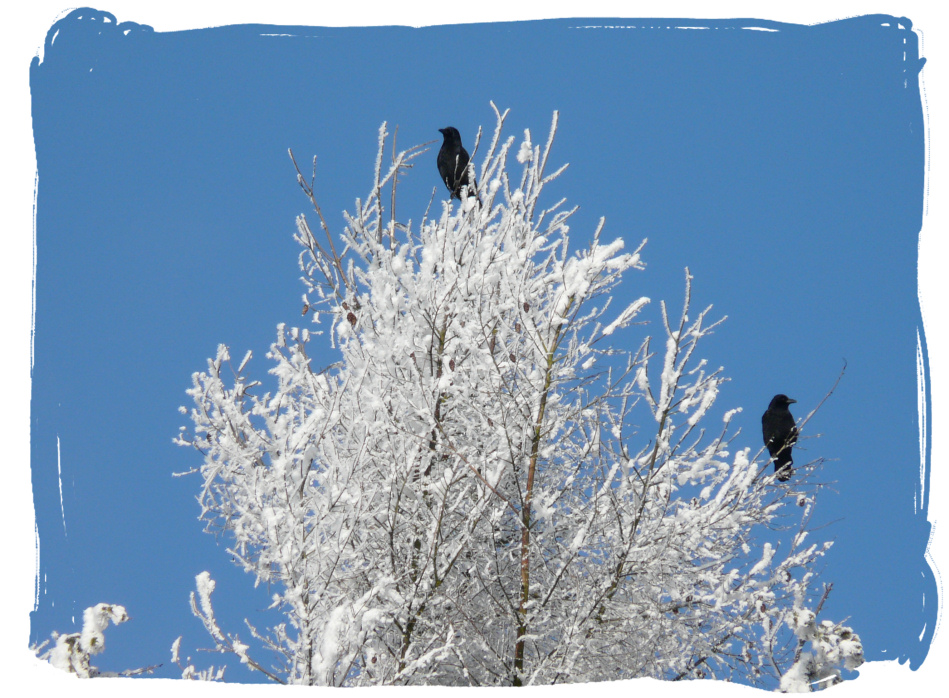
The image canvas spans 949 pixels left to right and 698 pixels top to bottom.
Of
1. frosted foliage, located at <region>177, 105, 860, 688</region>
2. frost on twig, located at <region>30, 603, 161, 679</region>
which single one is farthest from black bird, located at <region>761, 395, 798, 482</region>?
frost on twig, located at <region>30, 603, 161, 679</region>

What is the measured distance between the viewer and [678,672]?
Answer: 362 cm

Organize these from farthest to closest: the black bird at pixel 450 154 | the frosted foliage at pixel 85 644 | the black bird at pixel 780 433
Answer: the black bird at pixel 450 154 < the black bird at pixel 780 433 < the frosted foliage at pixel 85 644

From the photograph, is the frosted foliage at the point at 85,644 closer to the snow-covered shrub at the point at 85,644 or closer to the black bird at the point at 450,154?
the snow-covered shrub at the point at 85,644

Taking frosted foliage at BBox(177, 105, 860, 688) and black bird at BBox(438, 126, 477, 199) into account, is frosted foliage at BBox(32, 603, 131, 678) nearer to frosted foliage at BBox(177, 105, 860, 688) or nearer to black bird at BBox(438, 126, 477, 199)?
frosted foliage at BBox(177, 105, 860, 688)

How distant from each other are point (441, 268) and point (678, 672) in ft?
7.93

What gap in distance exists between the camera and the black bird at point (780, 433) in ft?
12.6

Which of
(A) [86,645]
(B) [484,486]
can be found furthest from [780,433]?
(A) [86,645]

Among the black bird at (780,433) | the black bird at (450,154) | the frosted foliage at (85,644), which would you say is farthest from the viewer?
the black bird at (450,154)

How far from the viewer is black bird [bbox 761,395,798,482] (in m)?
3.83

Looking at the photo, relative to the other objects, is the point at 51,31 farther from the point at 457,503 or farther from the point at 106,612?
the point at 457,503

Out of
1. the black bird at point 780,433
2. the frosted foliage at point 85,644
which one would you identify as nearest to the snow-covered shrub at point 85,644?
the frosted foliage at point 85,644

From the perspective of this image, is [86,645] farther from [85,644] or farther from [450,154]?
[450,154]

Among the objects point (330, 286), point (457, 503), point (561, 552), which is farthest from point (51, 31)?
point (561, 552)

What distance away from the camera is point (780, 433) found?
4238 mm
